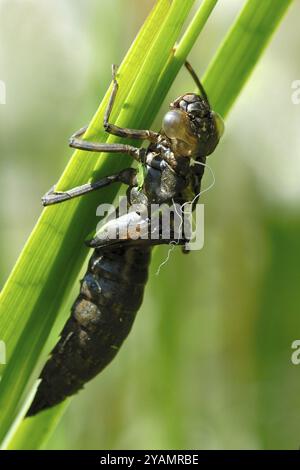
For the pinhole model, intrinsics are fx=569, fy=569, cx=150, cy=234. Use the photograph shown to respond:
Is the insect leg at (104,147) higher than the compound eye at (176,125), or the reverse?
the compound eye at (176,125)

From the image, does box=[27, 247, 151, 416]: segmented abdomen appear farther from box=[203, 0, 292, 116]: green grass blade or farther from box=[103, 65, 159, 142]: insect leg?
box=[203, 0, 292, 116]: green grass blade

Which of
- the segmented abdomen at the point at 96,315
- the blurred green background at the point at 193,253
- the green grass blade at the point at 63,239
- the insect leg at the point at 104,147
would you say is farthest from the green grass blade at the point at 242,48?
the blurred green background at the point at 193,253

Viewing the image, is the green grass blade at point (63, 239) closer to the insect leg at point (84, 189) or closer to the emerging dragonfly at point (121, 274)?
the insect leg at point (84, 189)

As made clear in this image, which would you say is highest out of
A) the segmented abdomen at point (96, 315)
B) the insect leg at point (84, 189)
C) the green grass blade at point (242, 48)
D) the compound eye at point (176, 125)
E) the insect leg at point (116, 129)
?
the green grass blade at point (242, 48)

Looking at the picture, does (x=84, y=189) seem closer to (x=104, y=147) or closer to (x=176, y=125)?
(x=104, y=147)

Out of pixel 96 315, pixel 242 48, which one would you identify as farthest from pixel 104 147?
pixel 96 315
